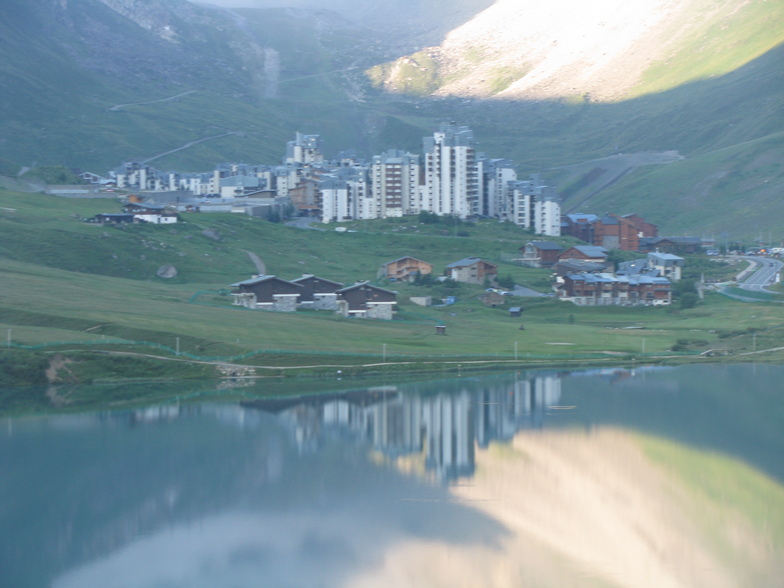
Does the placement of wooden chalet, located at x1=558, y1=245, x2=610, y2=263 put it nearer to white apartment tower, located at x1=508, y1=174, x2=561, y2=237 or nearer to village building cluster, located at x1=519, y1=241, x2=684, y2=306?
village building cluster, located at x1=519, y1=241, x2=684, y2=306

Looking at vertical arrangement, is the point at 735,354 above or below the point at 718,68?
below

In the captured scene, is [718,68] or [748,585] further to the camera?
[718,68]

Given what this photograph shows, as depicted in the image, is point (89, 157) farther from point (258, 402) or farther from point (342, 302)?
point (258, 402)

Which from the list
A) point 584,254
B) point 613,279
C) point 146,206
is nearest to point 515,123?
point 584,254

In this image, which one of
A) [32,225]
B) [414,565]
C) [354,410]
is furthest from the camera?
[32,225]

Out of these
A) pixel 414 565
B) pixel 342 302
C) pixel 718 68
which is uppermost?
pixel 718 68

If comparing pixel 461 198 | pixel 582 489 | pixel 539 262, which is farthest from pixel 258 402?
pixel 461 198

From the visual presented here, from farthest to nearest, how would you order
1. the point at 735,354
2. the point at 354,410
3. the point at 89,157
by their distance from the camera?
the point at 89,157 → the point at 735,354 → the point at 354,410

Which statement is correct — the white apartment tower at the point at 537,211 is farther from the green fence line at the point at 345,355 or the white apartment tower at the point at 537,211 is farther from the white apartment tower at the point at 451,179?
the green fence line at the point at 345,355
